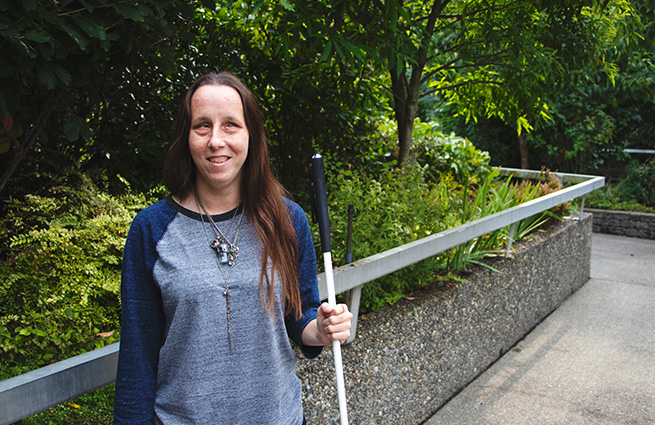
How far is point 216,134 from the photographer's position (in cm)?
173

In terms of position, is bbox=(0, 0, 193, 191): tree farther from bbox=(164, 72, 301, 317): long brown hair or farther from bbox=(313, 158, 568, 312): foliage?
bbox=(313, 158, 568, 312): foliage

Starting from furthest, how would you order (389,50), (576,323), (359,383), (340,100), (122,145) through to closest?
(576,323) < (340,100) < (122,145) < (389,50) < (359,383)

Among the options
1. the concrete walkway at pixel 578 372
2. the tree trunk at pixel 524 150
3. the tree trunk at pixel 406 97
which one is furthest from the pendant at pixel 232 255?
the tree trunk at pixel 524 150

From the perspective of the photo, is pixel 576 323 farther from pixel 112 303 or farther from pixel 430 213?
pixel 112 303

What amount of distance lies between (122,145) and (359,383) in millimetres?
2374

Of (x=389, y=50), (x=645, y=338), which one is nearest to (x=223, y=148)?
(x=389, y=50)

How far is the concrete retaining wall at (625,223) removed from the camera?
35.7ft

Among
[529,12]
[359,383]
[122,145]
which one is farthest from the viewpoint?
[529,12]

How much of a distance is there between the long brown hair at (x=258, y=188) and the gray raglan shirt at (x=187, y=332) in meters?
0.06

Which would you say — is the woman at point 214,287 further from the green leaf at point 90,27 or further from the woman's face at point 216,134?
the green leaf at point 90,27

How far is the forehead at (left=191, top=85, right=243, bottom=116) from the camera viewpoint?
1.75m

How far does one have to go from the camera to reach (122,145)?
13.8 ft

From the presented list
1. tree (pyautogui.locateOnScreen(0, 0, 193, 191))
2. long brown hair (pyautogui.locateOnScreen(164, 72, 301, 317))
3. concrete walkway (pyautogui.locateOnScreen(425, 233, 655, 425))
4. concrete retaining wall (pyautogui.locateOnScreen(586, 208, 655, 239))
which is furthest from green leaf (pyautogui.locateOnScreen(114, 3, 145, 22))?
concrete retaining wall (pyautogui.locateOnScreen(586, 208, 655, 239))

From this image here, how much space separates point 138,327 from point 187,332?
0.13 meters
